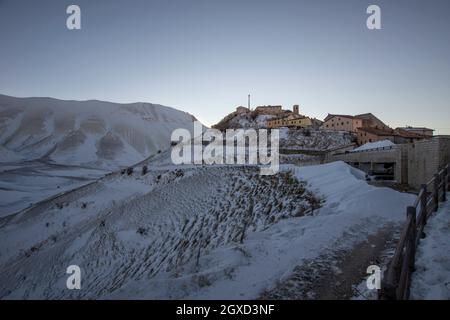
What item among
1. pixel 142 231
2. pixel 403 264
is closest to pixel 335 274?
pixel 403 264

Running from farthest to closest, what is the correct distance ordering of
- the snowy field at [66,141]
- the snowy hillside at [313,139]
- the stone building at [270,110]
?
the stone building at [270,110] < the snowy hillside at [313,139] < the snowy field at [66,141]

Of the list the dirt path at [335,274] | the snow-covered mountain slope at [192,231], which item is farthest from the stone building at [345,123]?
the dirt path at [335,274]

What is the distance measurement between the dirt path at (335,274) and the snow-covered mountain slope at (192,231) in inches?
12.1

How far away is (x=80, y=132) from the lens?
94062 mm

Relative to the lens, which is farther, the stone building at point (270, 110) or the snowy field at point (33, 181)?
the stone building at point (270, 110)

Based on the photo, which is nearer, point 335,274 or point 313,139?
point 335,274

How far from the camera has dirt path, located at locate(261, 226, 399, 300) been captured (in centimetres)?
467

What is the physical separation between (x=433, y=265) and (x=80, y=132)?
Result: 10788cm

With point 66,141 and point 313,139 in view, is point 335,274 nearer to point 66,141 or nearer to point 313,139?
point 313,139

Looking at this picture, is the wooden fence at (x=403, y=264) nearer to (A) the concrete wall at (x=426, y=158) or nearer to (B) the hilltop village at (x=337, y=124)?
(A) the concrete wall at (x=426, y=158)

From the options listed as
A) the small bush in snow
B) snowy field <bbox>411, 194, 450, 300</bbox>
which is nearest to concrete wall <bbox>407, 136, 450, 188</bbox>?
snowy field <bbox>411, 194, 450, 300</bbox>

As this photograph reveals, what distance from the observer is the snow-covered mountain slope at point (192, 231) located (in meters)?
6.04

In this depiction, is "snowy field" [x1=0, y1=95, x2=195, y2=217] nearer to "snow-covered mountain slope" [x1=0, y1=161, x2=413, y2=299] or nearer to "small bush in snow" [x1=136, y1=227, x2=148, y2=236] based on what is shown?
"snow-covered mountain slope" [x1=0, y1=161, x2=413, y2=299]

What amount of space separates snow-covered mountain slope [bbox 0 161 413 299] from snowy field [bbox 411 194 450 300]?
164 centimetres
